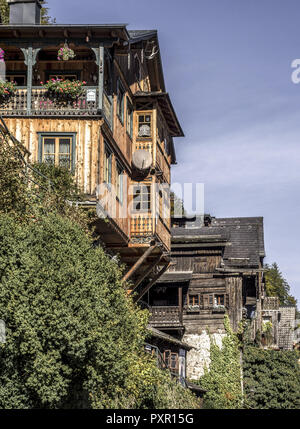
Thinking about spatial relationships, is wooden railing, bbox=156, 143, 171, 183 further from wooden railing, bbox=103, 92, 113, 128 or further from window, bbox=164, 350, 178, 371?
window, bbox=164, 350, 178, 371

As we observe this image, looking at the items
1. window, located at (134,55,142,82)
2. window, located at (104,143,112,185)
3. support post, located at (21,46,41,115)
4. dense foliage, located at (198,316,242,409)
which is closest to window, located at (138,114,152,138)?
window, located at (134,55,142,82)

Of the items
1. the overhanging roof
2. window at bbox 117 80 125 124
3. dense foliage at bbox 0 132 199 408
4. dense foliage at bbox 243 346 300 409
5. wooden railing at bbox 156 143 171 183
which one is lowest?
dense foliage at bbox 243 346 300 409

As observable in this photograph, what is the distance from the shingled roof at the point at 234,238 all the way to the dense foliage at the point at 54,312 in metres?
26.2

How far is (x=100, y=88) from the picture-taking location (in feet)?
85.9

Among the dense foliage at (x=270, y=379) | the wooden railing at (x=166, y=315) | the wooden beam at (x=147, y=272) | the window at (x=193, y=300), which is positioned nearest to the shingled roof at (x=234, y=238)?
the window at (x=193, y=300)

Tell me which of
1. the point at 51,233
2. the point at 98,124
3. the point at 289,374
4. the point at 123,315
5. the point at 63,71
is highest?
the point at 63,71

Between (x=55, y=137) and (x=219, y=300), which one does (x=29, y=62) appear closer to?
(x=55, y=137)

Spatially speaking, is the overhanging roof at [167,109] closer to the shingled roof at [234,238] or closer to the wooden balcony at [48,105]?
the wooden balcony at [48,105]

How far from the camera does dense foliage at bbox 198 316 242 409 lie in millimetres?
44156

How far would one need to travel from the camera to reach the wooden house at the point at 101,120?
26000 mm

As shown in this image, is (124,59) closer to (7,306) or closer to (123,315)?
(123,315)

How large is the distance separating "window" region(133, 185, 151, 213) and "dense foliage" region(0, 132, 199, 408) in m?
9.24
